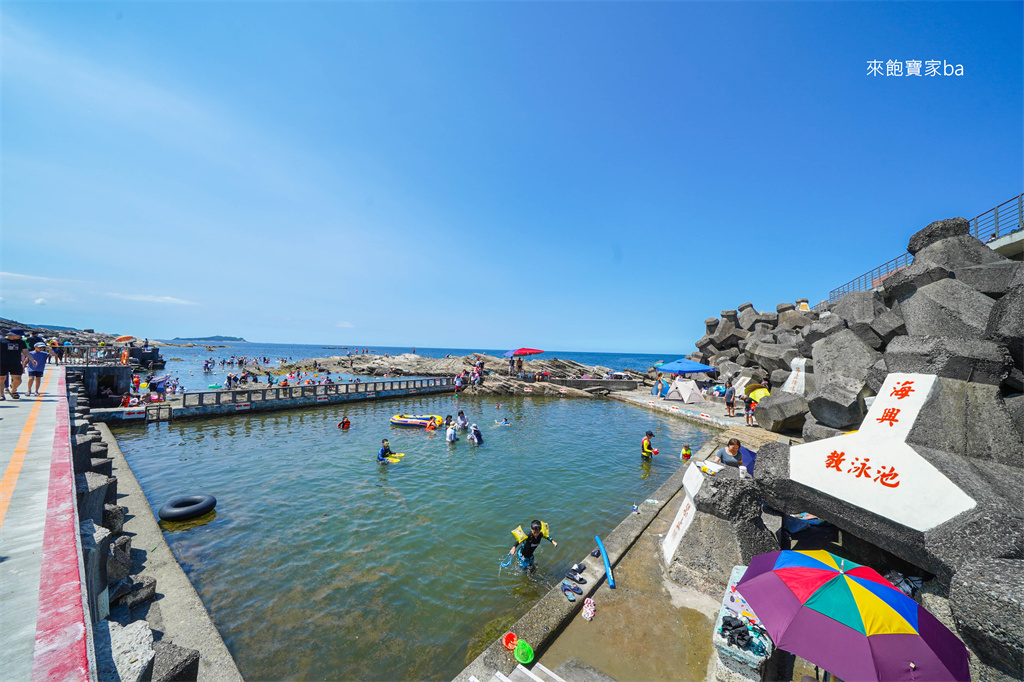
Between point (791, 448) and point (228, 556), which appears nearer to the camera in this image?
point (791, 448)

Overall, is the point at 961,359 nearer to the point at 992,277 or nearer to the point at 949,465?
the point at 992,277

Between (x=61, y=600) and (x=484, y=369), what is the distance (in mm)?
40365

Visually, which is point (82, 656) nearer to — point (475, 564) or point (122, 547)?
point (122, 547)

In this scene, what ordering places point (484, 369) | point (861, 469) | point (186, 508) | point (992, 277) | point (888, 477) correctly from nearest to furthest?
1. point (888, 477)
2. point (861, 469)
3. point (186, 508)
4. point (992, 277)
5. point (484, 369)

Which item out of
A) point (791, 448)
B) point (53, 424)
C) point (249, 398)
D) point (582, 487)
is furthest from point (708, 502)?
point (249, 398)

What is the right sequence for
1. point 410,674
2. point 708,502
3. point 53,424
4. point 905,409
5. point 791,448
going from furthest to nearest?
point 53,424 → point 708,502 → point 791,448 → point 410,674 → point 905,409

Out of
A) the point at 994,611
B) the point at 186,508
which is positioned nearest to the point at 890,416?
the point at 994,611

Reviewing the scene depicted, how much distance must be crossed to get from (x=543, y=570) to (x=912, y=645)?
603 cm

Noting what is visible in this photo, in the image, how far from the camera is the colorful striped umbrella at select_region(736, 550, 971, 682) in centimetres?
253

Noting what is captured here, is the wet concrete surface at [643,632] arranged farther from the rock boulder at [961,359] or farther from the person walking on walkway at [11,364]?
the person walking on walkway at [11,364]

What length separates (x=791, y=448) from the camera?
18.1 ft

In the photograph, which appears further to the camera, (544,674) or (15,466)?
(15,466)

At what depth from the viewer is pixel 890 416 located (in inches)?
188

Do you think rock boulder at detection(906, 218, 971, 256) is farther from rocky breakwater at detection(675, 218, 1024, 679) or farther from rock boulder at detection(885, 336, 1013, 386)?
rock boulder at detection(885, 336, 1013, 386)
